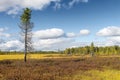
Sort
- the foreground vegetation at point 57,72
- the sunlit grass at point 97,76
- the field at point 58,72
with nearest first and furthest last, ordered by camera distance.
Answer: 1. the foreground vegetation at point 57,72
2. the field at point 58,72
3. the sunlit grass at point 97,76

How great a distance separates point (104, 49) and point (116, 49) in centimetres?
1142

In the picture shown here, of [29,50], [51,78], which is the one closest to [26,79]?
[51,78]

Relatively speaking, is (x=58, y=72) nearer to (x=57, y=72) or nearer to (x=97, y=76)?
(x=57, y=72)

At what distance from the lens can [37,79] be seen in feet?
67.7

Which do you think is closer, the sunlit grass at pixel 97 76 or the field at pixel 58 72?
the field at pixel 58 72

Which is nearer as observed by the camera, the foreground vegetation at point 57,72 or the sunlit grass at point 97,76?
the foreground vegetation at point 57,72

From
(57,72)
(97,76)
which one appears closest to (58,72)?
(57,72)

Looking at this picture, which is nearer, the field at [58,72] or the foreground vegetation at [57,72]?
the foreground vegetation at [57,72]

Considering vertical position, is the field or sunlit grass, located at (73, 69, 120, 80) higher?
the field

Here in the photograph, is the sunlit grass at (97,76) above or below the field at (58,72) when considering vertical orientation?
below

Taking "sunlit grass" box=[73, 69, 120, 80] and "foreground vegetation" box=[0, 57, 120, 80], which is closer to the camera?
"foreground vegetation" box=[0, 57, 120, 80]

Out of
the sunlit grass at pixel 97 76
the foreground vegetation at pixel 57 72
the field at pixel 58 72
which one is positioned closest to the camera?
the foreground vegetation at pixel 57 72

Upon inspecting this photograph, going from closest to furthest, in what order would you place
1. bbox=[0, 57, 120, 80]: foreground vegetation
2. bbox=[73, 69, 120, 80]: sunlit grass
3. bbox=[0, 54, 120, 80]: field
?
bbox=[0, 57, 120, 80]: foreground vegetation, bbox=[0, 54, 120, 80]: field, bbox=[73, 69, 120, 80]: sunlit grass

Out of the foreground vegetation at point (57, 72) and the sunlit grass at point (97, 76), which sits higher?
the foreground vegetation at point (57, 72)
